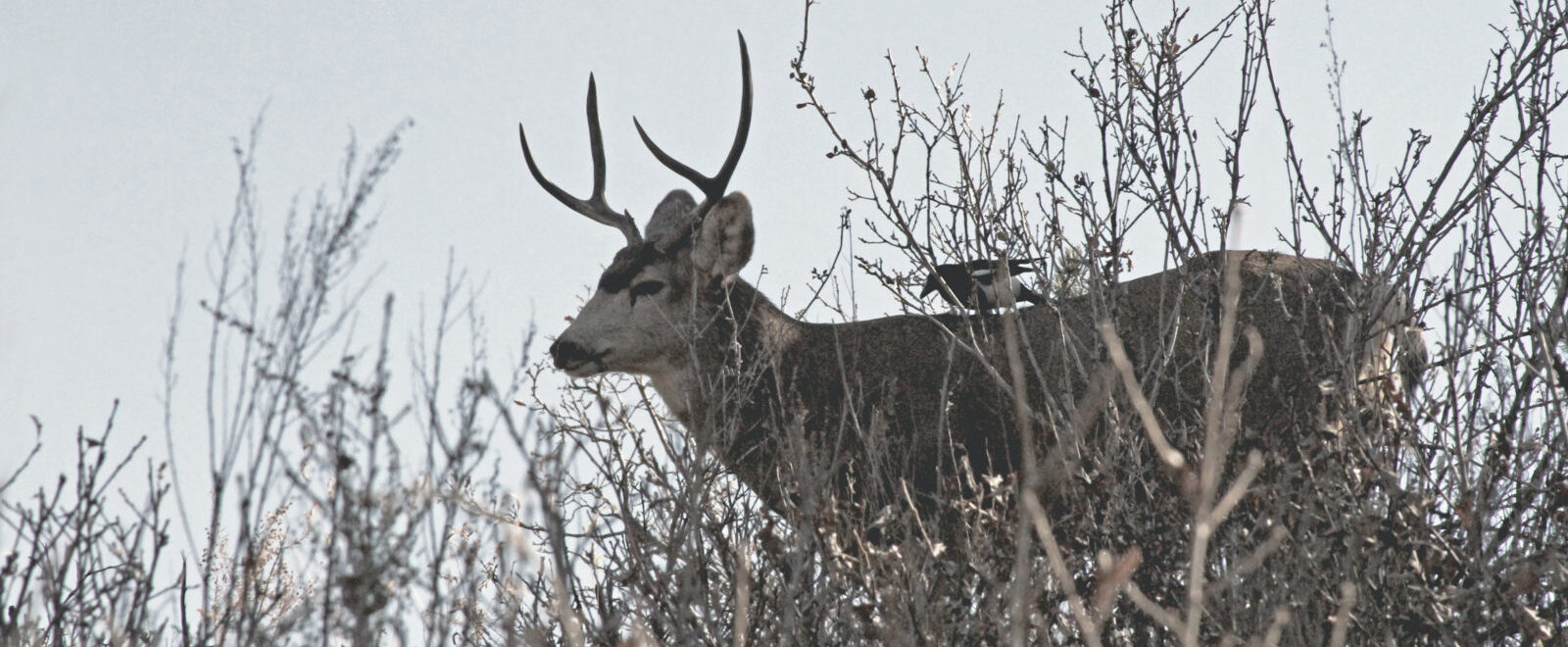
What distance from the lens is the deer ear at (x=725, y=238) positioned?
8.36m

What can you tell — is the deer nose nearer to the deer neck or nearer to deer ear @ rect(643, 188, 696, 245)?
the deer neck

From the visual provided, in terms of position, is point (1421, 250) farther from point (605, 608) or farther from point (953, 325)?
point (605, 608)

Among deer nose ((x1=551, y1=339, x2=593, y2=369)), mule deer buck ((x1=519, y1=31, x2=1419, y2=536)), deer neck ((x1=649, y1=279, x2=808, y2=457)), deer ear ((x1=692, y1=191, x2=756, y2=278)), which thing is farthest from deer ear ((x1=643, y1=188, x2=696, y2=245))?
deer nose ((x1=551, y1=339, x2=593, y2=369))

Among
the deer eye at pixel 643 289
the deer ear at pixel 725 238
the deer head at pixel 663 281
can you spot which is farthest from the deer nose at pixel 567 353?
the deer ear at pixel 725 238

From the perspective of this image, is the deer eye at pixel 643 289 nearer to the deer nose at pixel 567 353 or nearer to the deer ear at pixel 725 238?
the deer ear at pixel 725 238

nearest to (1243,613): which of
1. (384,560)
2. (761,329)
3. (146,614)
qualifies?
(384,560)

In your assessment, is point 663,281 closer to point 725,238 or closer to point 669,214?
point 725,238

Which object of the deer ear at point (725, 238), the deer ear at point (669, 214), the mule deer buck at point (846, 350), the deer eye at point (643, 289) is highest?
the deer ear at point (669, 214)

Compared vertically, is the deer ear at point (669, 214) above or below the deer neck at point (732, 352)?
above

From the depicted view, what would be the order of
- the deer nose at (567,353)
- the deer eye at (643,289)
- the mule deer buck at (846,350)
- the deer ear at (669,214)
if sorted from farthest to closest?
the deer ear at (669,214) < the deer eye at (643,289) < the deer nose at (567,353) < the mule deer buck at (846,350)

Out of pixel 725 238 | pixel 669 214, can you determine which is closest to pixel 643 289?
pixel 725 238

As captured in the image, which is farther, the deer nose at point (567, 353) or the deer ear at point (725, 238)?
the deer ear at point (725, 238)

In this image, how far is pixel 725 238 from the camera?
8.47 metres

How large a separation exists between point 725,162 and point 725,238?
1.57ft
